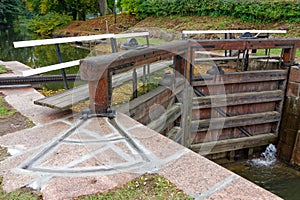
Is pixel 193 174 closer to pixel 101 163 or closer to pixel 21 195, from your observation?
pixel 101 163

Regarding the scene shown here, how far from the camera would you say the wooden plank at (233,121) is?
5281mm

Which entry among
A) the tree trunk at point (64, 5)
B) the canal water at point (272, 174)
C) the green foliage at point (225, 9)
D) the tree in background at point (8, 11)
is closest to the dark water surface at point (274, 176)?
the canal water at point (272, 174)

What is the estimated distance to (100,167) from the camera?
195 centimetres

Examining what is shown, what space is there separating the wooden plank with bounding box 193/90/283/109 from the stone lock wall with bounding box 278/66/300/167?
232mm

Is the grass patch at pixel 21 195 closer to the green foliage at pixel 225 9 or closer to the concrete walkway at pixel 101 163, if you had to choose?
the concrete walkway at pixel 101 163

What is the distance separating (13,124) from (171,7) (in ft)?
47.2

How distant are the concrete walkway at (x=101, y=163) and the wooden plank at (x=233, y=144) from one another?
3118 mm

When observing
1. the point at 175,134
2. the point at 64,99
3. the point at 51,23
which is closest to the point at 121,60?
the point at 64,99

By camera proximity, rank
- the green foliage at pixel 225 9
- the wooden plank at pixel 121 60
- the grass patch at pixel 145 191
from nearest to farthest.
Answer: the grass patch at pixel 145 191 → the wooden plank at pixel 121 60 → the green foliage at pixel 225 9

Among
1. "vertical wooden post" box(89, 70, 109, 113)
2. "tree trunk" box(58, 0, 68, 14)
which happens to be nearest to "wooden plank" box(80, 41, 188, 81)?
"vertical wooden post" box(89, 70, 109, 113)

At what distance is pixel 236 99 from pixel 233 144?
1.00 metres

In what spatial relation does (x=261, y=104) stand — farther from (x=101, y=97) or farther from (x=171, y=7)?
(x=171, y=7)

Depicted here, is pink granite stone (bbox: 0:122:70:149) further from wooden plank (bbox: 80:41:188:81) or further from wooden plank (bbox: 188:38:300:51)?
wooden plank (bbox: 188:38:300:51)

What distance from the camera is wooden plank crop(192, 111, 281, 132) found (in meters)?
5.28
